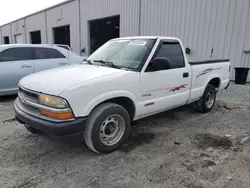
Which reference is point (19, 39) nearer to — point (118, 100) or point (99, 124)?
point (118, 100)

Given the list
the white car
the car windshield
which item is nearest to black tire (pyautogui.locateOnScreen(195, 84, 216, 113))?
the car windshield

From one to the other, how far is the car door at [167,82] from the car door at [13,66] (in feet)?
14.4

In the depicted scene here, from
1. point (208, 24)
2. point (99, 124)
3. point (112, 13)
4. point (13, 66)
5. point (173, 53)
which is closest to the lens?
point (99, 124)

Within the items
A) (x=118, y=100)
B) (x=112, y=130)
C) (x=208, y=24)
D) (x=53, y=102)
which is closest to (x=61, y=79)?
(x=53, y=102)

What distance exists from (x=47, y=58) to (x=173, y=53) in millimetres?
4426

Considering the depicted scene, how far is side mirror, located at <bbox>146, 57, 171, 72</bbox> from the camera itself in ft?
11.5

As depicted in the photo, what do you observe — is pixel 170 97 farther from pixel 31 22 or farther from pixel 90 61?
pixel 31 22

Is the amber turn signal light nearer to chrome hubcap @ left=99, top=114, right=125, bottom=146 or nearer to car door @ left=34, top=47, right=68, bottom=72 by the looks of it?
chrome hubcap @ left=99, top=114, right=125, bottom=146

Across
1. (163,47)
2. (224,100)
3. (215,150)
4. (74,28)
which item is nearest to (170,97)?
(163,47)

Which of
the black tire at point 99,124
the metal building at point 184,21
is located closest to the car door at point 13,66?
the black tire at point 99,124

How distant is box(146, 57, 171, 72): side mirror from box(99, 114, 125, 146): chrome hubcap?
0.96m

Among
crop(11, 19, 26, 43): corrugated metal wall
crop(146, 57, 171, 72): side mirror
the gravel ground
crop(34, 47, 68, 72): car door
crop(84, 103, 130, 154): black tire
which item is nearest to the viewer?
the gravel ground

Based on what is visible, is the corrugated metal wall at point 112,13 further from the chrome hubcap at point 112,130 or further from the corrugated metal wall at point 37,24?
the chrome hubcap at point 112,130

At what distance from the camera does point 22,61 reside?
643 cm
